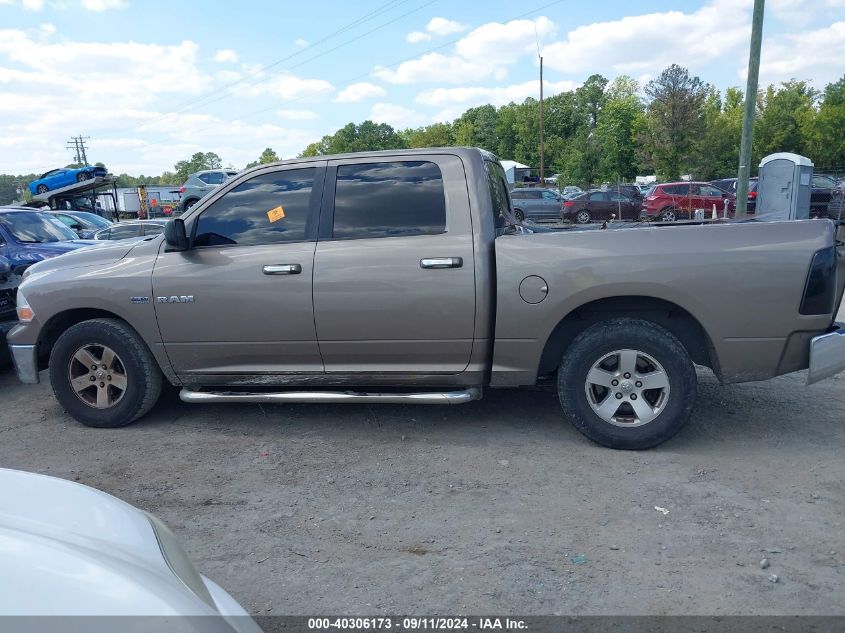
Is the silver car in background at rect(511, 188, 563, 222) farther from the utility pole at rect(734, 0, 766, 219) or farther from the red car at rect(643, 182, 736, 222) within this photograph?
the utility pole at rect(734, 0, 766, 219)

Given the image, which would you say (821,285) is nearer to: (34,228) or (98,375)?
(98,375)

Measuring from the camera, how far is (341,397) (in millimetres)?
4590

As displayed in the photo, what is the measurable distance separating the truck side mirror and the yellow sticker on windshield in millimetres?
608

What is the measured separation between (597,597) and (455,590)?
607mm

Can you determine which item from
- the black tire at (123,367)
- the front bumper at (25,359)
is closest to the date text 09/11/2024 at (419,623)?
the black tire at (123,367)

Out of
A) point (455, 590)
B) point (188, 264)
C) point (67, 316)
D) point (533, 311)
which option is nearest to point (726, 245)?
point (533, 311)

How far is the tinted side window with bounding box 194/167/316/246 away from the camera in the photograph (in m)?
4.78

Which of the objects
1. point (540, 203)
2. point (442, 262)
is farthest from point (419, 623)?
point (540, 203)

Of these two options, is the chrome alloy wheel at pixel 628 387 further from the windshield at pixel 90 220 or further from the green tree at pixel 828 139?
the green tree at pixel 828 139

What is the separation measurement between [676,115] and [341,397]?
40.3m

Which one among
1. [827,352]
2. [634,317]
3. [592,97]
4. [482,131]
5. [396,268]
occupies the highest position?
[592,97]

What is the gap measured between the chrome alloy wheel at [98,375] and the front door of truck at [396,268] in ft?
5.43

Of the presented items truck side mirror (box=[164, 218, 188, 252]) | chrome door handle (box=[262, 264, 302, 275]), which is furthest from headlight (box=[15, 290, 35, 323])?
chrome door handle (box=[262, 264, 302, 275])

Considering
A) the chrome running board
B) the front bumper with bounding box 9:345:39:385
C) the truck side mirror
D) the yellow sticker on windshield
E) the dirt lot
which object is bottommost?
the dirt lot
